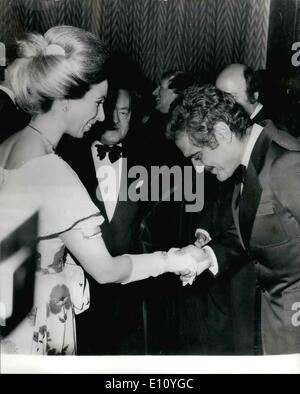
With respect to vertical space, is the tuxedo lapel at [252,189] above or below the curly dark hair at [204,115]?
below

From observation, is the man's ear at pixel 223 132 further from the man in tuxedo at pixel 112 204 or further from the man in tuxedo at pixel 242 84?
the man in tuxedo at pixel 112 204

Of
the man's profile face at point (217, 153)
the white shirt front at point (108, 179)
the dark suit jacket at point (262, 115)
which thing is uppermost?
the dark suit jacket at point (262, 115)

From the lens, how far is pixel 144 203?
2.93m

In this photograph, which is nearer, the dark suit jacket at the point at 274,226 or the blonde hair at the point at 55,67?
the blonde hair at the point at 55,67

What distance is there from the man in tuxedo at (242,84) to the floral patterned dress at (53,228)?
90 cm

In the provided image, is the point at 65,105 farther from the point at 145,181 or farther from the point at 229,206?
the point at 229,206

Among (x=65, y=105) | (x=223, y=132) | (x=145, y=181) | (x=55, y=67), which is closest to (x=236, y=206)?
(x=223, y=132)

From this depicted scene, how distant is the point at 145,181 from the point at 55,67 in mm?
722

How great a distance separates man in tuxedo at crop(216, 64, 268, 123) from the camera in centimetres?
288

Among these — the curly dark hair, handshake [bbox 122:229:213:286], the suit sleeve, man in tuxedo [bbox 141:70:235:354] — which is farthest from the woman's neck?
the suit sleeve

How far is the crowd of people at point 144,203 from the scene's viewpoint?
284cm

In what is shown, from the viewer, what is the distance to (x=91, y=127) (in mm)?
2889

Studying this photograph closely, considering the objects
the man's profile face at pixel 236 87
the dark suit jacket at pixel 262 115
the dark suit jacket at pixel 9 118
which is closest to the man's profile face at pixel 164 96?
the man's profile face at pixel 236 87
